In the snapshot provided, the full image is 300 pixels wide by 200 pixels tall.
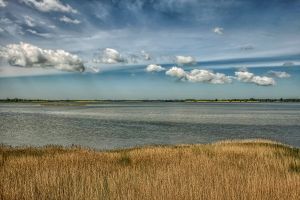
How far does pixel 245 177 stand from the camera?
9648 millimetres

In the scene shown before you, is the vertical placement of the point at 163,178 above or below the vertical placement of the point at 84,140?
above

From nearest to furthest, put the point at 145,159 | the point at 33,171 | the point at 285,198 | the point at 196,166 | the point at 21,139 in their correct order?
the point at 285,198 < the point at 33,171 < the point at 196,166 < the point at 145,159 < the point at 21,139

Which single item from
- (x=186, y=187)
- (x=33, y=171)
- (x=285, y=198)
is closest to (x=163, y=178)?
(x=186, y=187)

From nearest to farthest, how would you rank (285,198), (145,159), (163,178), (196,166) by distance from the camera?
(285,198) < (163,178) < (196,166) < (145,159)

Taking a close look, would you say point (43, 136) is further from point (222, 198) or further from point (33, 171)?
point (222, 198)

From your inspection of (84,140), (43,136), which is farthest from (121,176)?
(43,136)

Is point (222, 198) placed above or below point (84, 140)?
above

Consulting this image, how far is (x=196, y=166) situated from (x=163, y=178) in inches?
105

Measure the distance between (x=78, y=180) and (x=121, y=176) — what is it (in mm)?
1301

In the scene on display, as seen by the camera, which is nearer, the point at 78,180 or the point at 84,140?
the point at 78,180

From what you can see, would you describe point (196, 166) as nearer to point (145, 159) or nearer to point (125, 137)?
point (145, 159)

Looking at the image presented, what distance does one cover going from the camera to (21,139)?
3303cm

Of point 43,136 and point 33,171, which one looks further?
point 43,136

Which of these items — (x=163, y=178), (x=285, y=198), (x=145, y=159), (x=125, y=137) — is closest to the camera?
(x=285, y=198)
